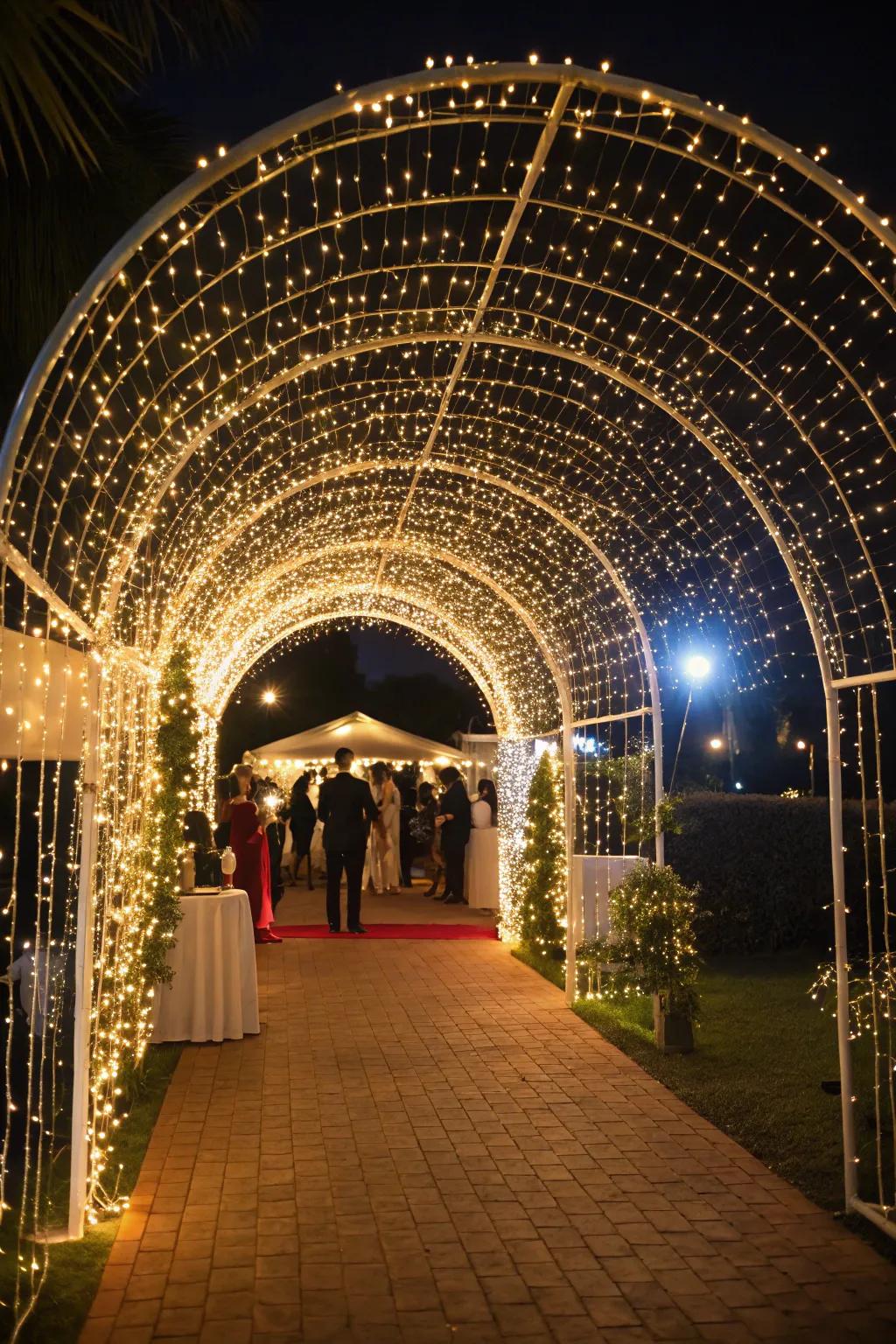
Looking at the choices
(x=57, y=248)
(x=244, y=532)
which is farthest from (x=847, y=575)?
(x=244, y=532)

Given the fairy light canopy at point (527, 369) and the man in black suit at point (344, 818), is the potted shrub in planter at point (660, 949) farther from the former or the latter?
the man in black suit at point (344, 818)

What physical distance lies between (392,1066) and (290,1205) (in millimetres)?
2520

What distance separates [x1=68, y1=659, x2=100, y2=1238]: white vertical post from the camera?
4.91m

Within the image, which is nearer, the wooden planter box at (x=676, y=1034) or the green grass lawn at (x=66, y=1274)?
the green grass lawn at (x=66, y=1274)

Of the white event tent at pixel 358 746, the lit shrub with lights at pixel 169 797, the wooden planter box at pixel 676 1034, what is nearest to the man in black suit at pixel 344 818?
the lit shrub with lights at pixel 169 797

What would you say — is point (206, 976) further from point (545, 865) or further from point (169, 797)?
point (545, 865)

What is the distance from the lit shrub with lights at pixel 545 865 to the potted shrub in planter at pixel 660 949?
3.02m

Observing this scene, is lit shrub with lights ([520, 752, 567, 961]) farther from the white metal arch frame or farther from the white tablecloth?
the white tablecloth

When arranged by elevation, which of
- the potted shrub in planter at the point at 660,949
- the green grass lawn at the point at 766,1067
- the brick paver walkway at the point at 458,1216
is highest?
the potted shrub in planter at the point at 660,949

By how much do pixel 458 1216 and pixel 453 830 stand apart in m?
11.8

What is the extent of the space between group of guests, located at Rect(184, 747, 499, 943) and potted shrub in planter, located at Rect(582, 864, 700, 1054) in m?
3.26

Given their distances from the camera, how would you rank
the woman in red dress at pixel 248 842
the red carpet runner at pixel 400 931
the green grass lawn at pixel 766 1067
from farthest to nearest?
1. the red carpet runner at pixel 400 931
2. the woman in red dress at pixel 248 842
3. the green grass lawn at pixel 766 1067

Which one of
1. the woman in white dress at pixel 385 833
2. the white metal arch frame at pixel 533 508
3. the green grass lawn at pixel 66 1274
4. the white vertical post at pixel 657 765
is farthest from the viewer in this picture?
the woman in white dress at pixel 385 833

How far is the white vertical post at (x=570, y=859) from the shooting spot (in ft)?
32.8
